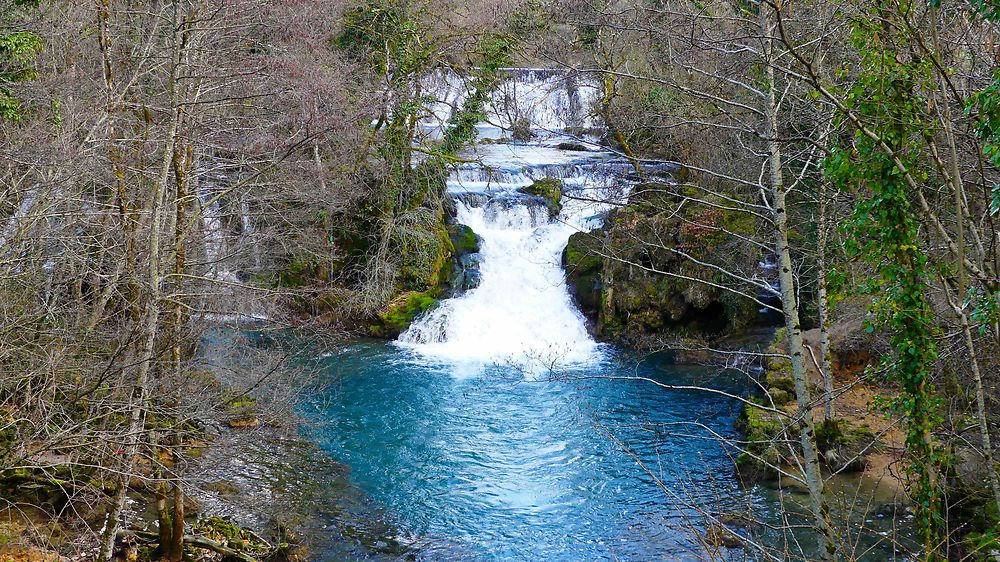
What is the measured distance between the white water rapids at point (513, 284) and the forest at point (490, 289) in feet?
0.30

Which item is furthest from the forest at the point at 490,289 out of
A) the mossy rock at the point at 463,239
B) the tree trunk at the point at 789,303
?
the mossy rock at the point at 463,239

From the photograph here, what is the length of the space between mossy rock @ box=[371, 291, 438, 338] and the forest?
7 cm

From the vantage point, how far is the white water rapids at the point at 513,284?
18375 mm

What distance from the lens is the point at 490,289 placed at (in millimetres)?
19797

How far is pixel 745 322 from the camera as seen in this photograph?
18109 millimetres

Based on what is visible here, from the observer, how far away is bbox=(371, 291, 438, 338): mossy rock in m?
19.0

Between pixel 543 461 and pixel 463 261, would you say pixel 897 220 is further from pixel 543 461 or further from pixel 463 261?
pixel 463 261

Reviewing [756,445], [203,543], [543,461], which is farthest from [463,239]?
[203,543]

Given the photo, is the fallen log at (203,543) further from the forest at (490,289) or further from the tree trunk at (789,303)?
the tree trunk at (789,303)

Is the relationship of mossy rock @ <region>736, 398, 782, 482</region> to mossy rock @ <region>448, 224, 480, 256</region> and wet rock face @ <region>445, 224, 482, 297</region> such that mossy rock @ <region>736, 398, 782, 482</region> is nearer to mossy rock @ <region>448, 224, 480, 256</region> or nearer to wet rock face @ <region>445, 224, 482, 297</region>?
wet rock face @ <region>445, 224, 482, 297</region>

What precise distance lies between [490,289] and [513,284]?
626 mm

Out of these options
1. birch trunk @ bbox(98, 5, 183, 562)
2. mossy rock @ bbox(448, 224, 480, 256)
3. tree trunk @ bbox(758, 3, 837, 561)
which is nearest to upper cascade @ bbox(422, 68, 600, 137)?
tree trunk @ bbox(758, 3, 837, 561)

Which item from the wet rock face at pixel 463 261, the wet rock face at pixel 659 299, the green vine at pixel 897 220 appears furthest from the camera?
the wet rock face at pixel 463 261

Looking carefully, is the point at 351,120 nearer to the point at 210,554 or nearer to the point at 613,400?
the point at 613,400
